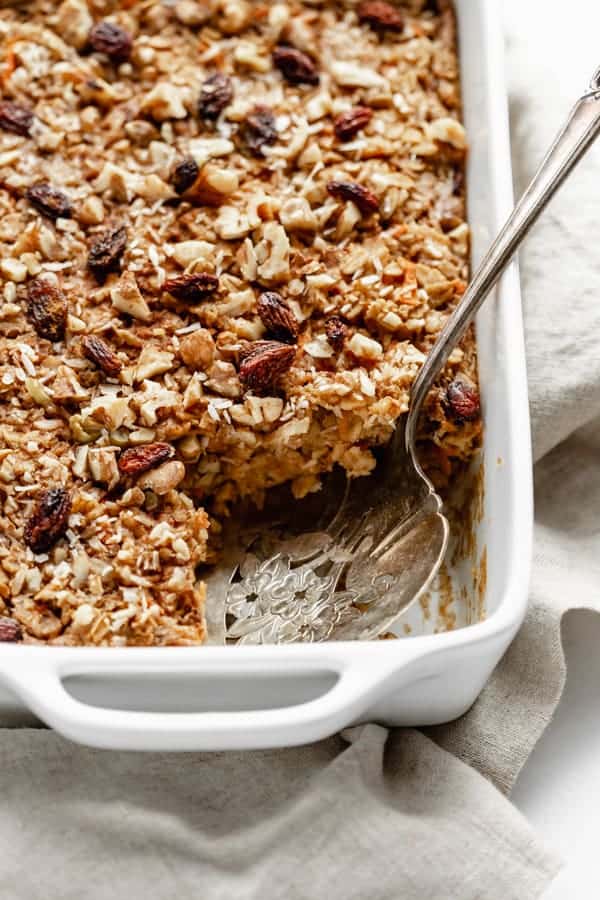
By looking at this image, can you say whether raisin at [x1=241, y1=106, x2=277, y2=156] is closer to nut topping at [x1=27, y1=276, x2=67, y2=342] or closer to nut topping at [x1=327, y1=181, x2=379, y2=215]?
nut topping at [x1=327, y1=181, x2=379, y2=215]

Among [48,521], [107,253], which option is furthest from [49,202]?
[48,521]


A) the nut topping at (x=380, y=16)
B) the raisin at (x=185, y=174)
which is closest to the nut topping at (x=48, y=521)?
the raisin at (x=185, y=174)

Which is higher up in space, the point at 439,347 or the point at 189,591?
the point at 439,347

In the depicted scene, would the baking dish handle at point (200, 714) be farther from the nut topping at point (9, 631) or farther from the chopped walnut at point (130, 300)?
the chopped walnut at point (130, 300)

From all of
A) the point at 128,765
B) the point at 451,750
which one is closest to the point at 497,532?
the point at 451,750

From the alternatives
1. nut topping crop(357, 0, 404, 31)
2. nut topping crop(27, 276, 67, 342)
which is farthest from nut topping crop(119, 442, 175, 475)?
nut topping crop(357, 0, 404, 31)

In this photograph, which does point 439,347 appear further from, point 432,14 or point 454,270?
point 432,14
